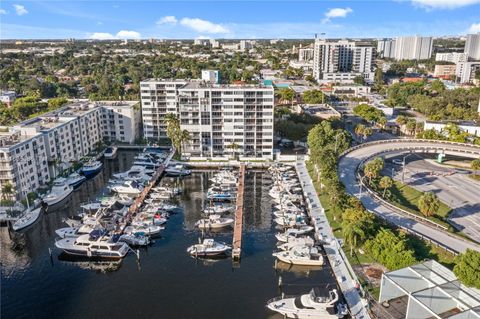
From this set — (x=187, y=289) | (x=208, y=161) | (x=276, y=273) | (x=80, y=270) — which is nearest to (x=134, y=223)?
(x=80, y=270)

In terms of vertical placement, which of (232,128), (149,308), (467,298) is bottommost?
(149,308)

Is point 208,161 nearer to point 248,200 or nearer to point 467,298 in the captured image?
point 248,200

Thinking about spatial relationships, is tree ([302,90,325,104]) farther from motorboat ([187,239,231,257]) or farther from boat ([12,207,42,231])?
boat ([12,207,42,231])

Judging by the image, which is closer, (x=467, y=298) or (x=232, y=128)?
(x=467, y=298)

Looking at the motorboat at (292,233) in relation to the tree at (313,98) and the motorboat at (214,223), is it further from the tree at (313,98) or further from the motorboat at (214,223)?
the tree at (313,98)

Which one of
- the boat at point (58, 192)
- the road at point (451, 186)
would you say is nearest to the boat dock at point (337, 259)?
the road at point (451, 186)
